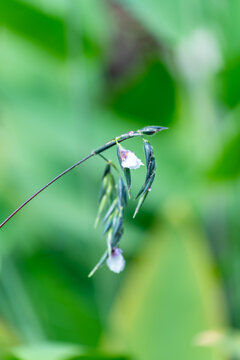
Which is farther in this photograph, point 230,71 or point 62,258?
point 62,258

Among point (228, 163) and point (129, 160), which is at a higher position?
point (228, 163)

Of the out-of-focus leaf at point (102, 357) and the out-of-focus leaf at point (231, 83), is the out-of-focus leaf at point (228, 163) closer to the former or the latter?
the out-of-focus leaf at point (231, 83)

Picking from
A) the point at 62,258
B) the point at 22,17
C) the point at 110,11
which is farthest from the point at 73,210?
the point at 110,11

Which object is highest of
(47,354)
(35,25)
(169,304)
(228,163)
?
(35,25)

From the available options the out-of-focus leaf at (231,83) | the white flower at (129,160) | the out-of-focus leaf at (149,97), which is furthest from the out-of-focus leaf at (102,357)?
the out-of-focus leaf at (149,97)

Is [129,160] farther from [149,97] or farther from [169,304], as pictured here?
[149,97]

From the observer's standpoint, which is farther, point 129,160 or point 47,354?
point 47,354

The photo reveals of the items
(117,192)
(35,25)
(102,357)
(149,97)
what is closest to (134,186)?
(149,97)

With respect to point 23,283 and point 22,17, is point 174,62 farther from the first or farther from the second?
point 23,283
